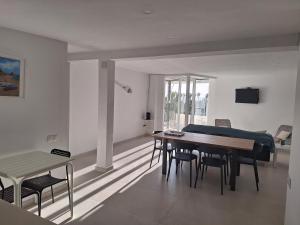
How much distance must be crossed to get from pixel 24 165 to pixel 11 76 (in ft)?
4.00

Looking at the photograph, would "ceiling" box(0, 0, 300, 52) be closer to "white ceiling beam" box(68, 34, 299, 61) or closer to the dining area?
"white ceiling beam" box(68, 34, 299, 61)

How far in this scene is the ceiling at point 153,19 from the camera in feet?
6.35

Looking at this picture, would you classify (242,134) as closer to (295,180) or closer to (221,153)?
(221,153)

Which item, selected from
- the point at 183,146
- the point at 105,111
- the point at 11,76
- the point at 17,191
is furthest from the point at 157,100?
the point at 17,191

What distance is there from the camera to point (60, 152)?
298cm

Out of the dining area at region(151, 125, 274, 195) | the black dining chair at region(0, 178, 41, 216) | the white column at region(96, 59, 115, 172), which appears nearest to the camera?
the black dining chair at region(0, 178, 41, 216)

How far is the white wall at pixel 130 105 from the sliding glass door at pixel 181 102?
→ 3.14 ft

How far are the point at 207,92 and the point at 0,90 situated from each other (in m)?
7.11

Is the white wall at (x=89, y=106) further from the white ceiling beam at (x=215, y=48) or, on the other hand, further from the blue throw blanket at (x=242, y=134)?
the blue throw blanket at (x=242, y=134)

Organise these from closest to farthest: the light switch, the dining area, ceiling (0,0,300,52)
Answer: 1. ceiling (0,0,300,52)
2. the light switch
3. the dining area

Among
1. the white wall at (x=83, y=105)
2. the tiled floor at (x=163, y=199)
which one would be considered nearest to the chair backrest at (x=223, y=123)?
the tiled floor at (x=163, y=199)

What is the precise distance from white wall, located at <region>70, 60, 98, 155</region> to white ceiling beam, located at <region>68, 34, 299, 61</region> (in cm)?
112

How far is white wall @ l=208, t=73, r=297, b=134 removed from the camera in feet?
22.7

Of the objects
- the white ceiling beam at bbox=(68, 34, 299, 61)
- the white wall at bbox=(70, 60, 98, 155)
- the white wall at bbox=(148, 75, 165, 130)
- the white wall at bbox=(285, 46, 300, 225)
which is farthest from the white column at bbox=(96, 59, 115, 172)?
the white wall at bbox=(148, 75, 165, 130)
